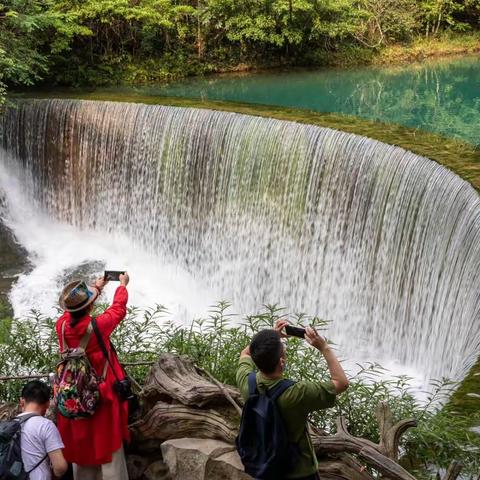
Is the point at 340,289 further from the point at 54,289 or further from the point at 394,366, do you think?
the point at 54,289

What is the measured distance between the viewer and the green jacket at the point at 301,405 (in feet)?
7.34

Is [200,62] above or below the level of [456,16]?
below

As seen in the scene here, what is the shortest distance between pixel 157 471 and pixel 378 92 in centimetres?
1267

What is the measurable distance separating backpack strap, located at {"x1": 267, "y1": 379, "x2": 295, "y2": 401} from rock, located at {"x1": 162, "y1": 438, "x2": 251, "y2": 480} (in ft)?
2.90

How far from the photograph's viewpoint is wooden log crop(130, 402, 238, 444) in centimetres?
329

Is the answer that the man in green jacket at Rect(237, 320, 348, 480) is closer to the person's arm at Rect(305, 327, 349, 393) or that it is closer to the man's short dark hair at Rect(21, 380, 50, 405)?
the person's arm at Rect(305, 327, 349, 393)

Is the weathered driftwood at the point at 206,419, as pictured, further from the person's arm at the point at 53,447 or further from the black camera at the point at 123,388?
the person's arm at the point at 53,447

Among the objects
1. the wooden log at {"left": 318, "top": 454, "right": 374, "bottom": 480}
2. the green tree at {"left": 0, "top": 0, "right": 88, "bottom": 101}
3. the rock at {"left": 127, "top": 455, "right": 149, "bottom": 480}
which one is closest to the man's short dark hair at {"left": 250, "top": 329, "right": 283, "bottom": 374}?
the wooden log at {"left": 318, "top": 454, "right": 374, "bottom": 480}

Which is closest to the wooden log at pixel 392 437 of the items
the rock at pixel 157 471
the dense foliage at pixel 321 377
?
the dense foliage at pixel 321 377

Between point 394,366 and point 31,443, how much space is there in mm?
5029

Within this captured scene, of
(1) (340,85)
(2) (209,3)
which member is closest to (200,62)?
(2) (209,3)

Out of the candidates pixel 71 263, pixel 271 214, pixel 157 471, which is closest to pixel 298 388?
pixel 157 471

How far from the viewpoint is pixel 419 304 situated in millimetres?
6848

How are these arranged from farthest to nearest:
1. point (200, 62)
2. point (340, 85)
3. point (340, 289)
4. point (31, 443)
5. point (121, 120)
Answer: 1. point (200, 62)
2. point (340, 85)
3. point (121, 120)
4. point (340, 289)
5. point (31, 443)
